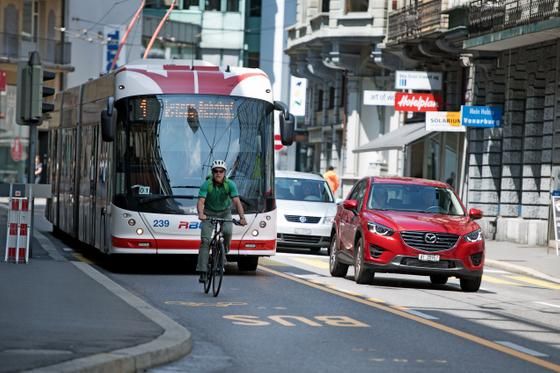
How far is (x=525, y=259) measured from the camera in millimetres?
32219

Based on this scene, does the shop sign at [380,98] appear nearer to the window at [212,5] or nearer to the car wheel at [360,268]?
the car wheel at [360,268]

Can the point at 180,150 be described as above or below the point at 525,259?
above

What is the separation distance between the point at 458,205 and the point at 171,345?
37.6 feet

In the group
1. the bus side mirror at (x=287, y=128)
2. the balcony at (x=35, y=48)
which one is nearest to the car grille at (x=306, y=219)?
Result: the bus side mirror at (x=287, y=128)

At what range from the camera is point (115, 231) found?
22484mm

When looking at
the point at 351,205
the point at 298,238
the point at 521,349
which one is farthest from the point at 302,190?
the point at 521,349

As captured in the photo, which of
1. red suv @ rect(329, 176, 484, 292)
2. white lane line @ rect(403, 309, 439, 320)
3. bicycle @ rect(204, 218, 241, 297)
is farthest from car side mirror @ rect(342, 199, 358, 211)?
white lane line @ rect(403, 309, 439, 320)

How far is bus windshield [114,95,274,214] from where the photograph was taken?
22.5 m

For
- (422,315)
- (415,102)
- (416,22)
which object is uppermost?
(416,22)

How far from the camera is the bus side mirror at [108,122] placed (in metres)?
22.3

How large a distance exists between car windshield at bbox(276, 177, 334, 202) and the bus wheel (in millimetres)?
8670

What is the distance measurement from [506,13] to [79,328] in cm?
2634

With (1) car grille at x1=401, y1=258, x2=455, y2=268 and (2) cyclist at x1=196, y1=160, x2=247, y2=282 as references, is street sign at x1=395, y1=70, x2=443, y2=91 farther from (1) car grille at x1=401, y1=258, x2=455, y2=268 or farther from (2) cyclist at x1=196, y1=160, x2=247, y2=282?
(2) cyclist at x1=196, y1=160, x2=247, y2=282

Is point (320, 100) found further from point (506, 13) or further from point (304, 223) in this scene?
point (304, 223)
